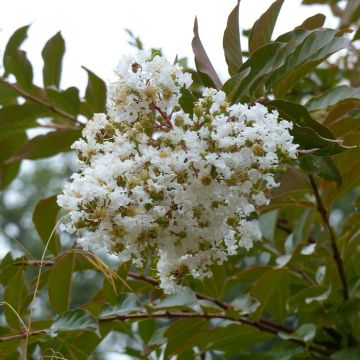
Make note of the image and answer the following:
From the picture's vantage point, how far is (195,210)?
0.95 metres

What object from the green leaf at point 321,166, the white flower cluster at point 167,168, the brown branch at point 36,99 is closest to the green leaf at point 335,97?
the green leaf at point 321,166

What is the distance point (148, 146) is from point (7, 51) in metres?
0.84

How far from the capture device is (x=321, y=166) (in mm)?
1245

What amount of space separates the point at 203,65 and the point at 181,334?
0.53 metres

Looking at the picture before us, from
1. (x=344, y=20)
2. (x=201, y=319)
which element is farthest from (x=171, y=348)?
(x=344, y=20)

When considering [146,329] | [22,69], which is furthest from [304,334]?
[22,69]

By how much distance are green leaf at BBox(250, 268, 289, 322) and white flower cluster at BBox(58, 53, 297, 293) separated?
43 centimetres

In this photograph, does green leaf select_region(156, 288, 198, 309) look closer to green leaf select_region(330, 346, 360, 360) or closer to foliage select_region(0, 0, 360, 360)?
foliage select_region(0, 0, 360, 360)

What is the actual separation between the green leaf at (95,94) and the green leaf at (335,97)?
1.88 ft

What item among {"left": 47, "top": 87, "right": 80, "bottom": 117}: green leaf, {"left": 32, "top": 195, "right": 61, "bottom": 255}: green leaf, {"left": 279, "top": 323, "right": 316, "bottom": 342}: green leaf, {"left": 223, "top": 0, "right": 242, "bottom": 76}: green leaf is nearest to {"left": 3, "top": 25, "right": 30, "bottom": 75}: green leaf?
{"left": 47, "top": 87, "right": 80, "bottom": 117}: green leaf

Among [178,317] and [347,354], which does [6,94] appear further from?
[347,354]

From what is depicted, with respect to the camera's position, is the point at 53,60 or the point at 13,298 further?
the point at 53,60

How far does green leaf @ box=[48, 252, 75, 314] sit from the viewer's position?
1.35m

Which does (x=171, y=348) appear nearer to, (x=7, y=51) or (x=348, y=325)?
(x=348, y=325)
